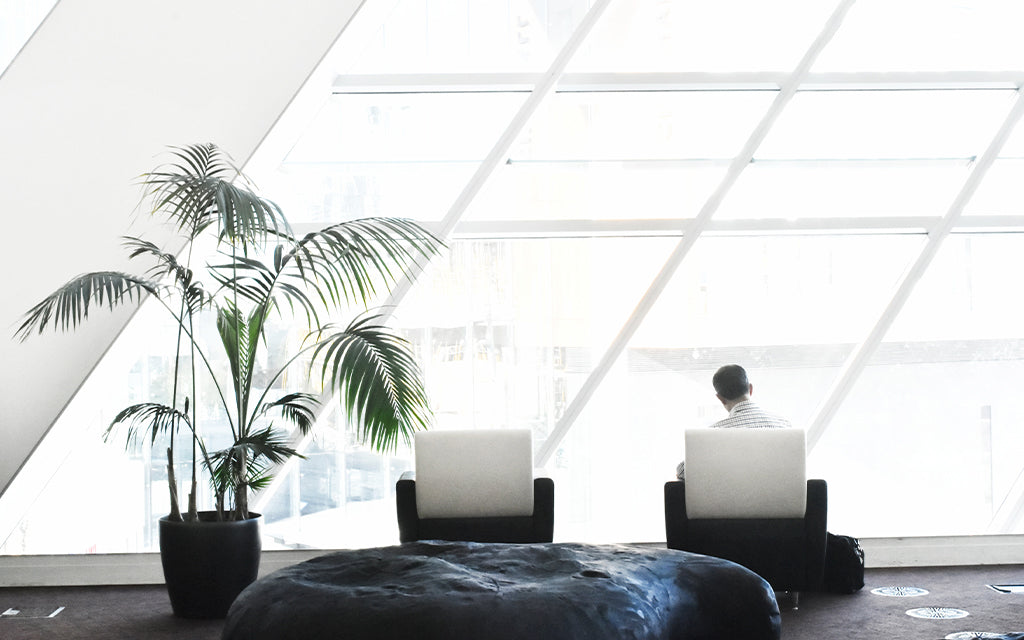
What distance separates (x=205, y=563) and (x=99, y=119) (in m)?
2.67

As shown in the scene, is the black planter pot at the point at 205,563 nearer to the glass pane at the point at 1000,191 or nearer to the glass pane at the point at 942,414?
the glass pane at the point at 942,414

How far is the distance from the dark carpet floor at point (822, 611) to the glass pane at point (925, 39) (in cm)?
321

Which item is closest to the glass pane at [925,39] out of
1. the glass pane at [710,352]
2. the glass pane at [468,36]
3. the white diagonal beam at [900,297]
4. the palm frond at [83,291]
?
the white diagonal beam at [900,297]

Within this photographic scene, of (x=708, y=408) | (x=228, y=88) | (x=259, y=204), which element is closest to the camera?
(x=259, y=204)

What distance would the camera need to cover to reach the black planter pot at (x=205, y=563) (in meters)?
4.67

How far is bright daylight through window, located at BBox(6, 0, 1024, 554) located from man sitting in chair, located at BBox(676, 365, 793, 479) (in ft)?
3.73

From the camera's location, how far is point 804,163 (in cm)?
653

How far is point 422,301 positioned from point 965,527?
3675 mm

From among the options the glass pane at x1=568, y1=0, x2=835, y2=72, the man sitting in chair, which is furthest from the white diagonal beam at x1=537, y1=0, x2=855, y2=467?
the man sitting in chair

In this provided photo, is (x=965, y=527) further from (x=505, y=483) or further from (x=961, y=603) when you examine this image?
(x=505, y=483)

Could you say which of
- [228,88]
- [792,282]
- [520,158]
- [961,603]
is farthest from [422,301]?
[961,603]

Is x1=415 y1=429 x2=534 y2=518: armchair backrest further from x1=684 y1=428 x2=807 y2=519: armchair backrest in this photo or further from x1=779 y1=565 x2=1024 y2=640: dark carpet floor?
x1=779 y1=565 x2=1024 y2=640: dark carpet floor

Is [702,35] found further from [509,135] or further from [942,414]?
[942,414]

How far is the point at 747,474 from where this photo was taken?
15.1ft
